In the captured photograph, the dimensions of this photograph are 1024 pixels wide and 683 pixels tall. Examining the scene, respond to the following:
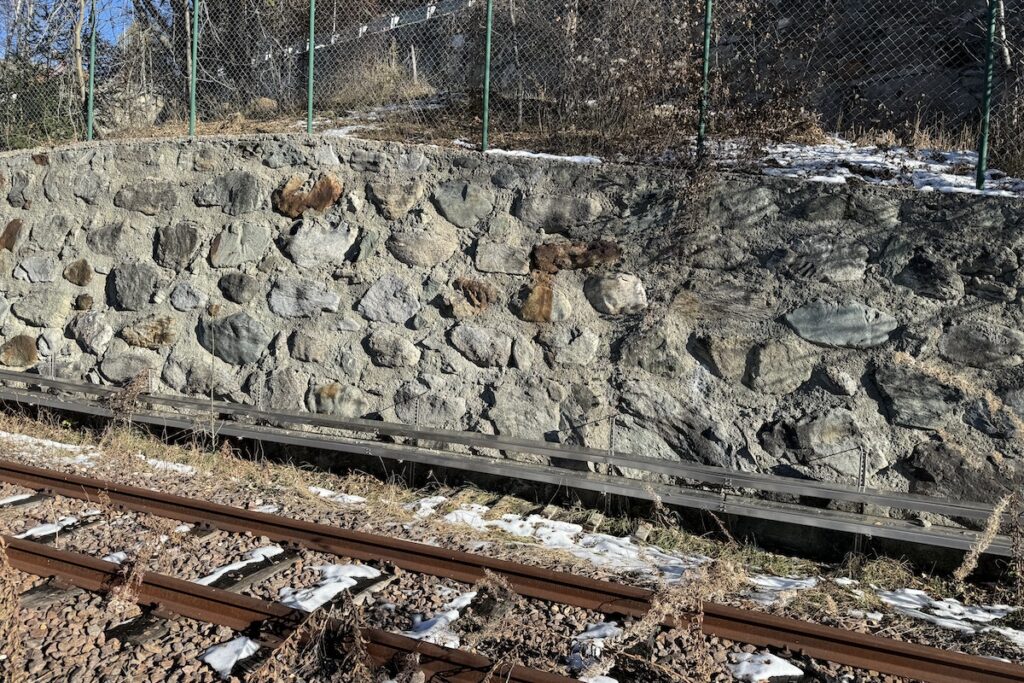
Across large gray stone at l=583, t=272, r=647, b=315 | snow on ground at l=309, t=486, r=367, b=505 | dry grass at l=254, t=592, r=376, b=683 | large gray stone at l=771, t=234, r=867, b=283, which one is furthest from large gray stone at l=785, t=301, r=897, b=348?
dry grass at l=254, t=592, r=376, b=683

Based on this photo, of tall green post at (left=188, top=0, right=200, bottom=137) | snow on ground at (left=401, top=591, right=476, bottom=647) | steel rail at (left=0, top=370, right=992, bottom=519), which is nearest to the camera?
snow on ground at (left=401, top=591, right=476, bottom=647)

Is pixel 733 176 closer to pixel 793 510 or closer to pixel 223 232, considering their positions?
pixel 793 510

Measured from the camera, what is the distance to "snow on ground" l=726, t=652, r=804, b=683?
343 cm

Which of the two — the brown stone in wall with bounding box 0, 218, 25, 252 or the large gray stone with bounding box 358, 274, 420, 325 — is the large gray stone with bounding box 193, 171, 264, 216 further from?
the brown stone in wall with bounding box 0, 218, 25, 252

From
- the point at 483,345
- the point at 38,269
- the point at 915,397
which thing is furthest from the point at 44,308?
the point at 915,397

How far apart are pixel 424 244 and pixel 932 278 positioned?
3684 mm

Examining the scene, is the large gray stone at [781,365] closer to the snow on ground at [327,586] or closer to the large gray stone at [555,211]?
the large gray stone at [555,211]

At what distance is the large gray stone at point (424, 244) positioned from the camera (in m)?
6.89

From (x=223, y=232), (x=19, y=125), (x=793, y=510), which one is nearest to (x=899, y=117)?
(x=793, y=510)

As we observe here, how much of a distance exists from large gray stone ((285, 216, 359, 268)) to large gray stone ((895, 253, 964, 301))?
420 cm

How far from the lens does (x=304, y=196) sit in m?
7.48

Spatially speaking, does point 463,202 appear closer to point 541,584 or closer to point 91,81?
point 541,584

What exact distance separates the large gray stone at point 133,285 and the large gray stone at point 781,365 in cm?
520

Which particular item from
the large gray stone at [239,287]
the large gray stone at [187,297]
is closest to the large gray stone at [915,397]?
the large gray stone at [239,287]
